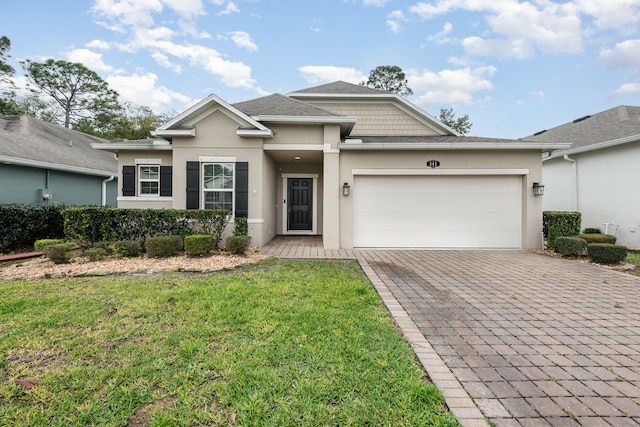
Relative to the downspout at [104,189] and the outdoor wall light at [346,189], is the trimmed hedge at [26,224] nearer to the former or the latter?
the downspout at [104,189]

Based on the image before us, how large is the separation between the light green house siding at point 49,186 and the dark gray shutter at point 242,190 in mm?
8475

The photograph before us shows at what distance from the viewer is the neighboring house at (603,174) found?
901cm

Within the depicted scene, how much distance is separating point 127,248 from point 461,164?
9.61 m

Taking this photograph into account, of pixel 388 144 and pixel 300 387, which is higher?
pixel 388 144

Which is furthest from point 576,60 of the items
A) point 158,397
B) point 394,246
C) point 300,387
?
point 158,397

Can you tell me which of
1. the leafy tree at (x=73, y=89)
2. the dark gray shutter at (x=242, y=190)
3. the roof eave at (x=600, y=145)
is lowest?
the dark gray shutter at (x=242, y=190)

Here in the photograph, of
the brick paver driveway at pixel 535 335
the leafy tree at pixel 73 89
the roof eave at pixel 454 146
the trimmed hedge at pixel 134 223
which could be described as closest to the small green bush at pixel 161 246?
the trimmed hedge at pixel 134 223

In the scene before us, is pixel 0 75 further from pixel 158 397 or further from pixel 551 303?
pixel 551 303

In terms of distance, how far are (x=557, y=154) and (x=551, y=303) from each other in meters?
10.2

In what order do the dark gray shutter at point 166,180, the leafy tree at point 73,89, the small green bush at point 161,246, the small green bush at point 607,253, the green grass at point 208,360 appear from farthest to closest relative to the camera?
the leafy tree at point 73,89, the dark gray shutter at point 166,180, the small green bush at point 161,246, the small green bush at point 607,253, the green grass at point 208,360

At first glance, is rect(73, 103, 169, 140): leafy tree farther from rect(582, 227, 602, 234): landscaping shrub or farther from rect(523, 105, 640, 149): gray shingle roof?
rect(582, 227, 602, 234): landscaping shrub

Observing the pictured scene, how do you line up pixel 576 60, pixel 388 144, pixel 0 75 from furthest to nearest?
pixel 0 75 < pixel 576 60 < pixel 388 144

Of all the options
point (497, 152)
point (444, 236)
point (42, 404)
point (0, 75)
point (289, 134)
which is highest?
point (0, 75)

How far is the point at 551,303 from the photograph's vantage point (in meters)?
4.18
